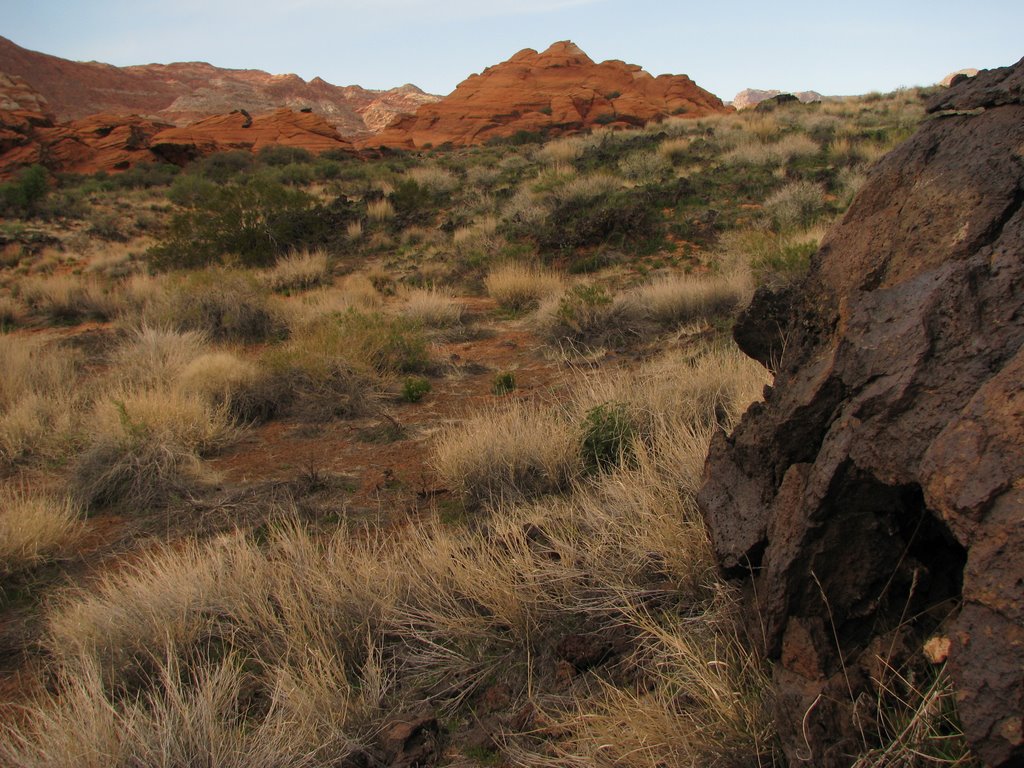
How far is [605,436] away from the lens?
425 cm

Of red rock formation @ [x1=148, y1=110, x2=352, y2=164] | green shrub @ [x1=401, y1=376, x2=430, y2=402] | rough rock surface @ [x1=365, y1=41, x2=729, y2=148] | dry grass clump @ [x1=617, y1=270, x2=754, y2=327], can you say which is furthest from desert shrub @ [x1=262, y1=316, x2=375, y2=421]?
rough rock surface @ [x1=365, y1=41, x2=729, y2=148]

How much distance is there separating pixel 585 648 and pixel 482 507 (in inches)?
66.0

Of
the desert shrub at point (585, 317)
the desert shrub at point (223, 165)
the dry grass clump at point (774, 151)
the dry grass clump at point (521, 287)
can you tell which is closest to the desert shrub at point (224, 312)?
the dry grass clump at point (521, 287)

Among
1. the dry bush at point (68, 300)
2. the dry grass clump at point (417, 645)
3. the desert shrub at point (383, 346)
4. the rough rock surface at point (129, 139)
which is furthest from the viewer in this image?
the rough rock surface at point (129, 139)

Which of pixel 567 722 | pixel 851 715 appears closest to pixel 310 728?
pixel 567 722

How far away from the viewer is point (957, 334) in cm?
167

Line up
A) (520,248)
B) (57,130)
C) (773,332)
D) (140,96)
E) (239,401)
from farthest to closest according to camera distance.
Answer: (140,96) → (57,130) → (520,248) → (239,401) → (773,332)

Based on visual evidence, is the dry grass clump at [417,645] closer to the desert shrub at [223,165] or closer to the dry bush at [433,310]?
the dry bush at [433,310]

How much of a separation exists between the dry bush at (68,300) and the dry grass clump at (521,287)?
20.5 feet

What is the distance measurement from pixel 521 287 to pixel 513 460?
5.76m

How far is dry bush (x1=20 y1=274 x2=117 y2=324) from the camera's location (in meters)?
10.8

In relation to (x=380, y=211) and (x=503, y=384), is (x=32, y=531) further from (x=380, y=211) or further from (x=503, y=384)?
(x=380, y=211)

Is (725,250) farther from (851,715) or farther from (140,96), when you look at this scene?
(140,96)

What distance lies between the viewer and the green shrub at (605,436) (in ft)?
13.6
